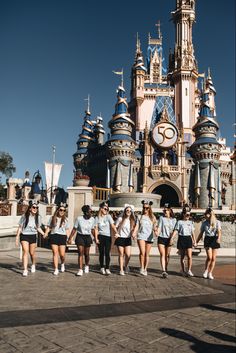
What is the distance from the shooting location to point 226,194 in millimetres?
46250

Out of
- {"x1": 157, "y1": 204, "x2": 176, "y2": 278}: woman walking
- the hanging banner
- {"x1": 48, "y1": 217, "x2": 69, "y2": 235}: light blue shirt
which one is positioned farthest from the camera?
the hanging banner

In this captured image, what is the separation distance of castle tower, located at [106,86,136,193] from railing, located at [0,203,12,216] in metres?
A: 21.7

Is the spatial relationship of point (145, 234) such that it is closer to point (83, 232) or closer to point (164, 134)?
point (83, 232)

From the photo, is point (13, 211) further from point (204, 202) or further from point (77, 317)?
point (204, 202)

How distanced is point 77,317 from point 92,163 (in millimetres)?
44404

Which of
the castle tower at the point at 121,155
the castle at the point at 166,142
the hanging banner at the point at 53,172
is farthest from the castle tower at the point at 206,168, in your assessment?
the hanging banner at the point at 53,172

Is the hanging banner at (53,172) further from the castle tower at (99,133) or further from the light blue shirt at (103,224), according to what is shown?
the castle tower at (99,133)

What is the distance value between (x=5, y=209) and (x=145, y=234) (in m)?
11.5

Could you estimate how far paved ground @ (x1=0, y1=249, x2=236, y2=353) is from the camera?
3516 mm

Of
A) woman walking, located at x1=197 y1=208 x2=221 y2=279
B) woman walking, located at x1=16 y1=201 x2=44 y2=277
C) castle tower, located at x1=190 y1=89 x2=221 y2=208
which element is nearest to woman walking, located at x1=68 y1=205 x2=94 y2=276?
woman walking, located at x1=16 y1=201 x2=44 y2=277

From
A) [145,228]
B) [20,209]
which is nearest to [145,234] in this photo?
[145,228]

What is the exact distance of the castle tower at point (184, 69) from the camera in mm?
49625

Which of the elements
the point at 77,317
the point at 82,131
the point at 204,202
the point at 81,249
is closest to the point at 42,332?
the point at 77,317

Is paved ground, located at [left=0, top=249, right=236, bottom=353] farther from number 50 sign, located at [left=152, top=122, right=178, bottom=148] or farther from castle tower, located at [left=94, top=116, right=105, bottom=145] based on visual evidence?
castle tower, located at [left=94, top=116, right=105, bottom=145]
